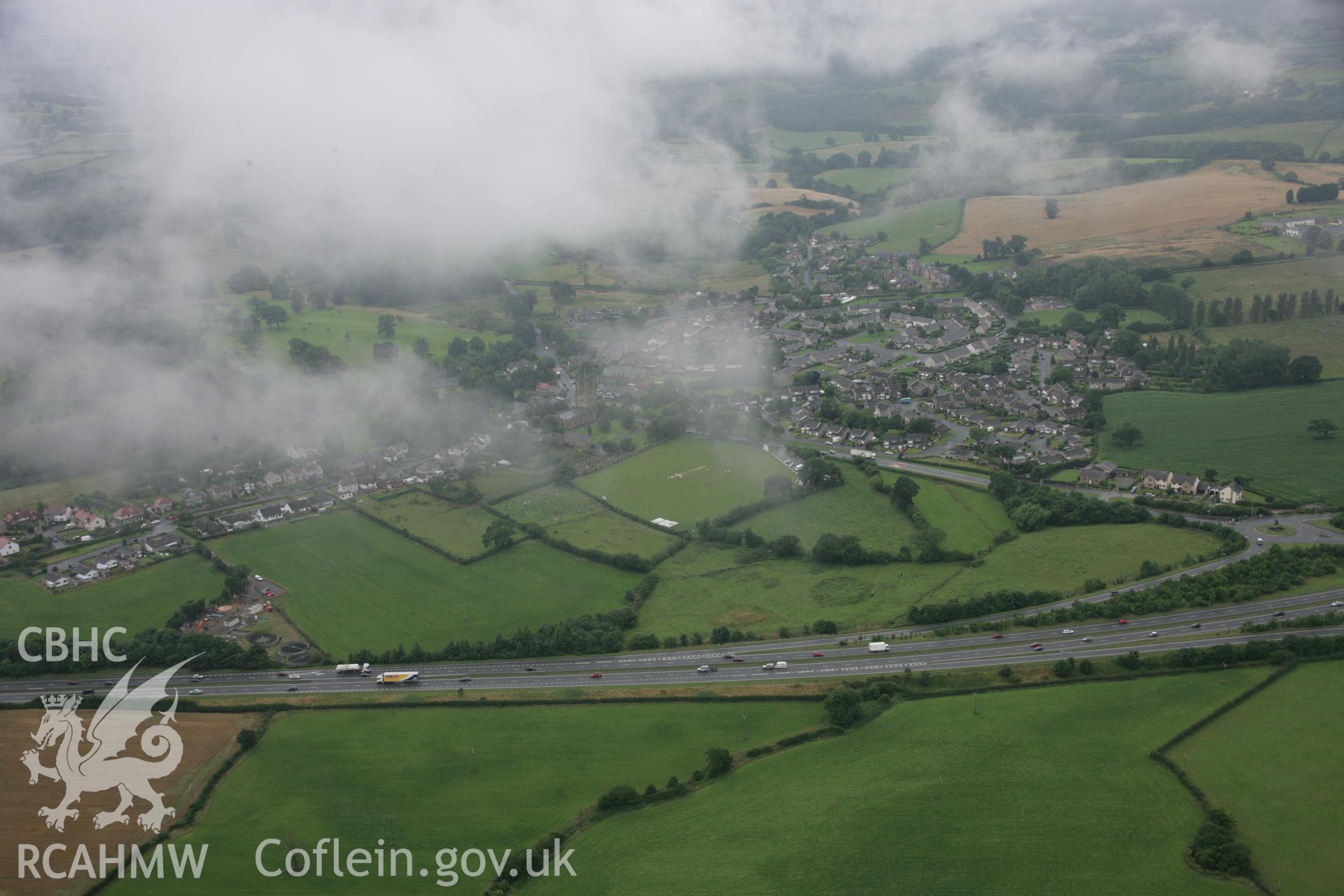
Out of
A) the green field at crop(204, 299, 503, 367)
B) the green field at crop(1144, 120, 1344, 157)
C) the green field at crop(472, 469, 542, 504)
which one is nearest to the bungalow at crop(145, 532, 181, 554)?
the green field at crop(472, 469, 542, 504)

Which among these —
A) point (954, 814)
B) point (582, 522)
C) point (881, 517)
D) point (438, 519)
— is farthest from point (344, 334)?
point (954, 814)

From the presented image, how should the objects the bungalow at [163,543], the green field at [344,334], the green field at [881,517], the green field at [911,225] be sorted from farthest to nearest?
1. the green field at [911,225]
2. the green field at [344,334]
3. the bungalow at [163,543]
4. the green field at [881,517]

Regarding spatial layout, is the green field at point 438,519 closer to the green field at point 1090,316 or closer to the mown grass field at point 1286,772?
the mown grass field at point 1286,772

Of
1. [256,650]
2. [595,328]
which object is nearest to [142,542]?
[256,650]

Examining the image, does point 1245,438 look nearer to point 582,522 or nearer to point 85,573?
point 582,522

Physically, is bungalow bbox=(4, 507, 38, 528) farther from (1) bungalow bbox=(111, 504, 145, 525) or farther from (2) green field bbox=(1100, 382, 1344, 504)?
(2) green field bbox=(1100, 382, 1344, 504)

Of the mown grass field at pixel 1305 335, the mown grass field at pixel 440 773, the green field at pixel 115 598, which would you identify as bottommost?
the mown grass field at pixel 440 773

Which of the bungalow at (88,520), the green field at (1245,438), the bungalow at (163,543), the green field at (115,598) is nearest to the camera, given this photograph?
the green field at (115,598)

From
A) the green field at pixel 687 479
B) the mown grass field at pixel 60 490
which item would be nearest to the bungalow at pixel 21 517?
the mown grass field at pixel 60 490
